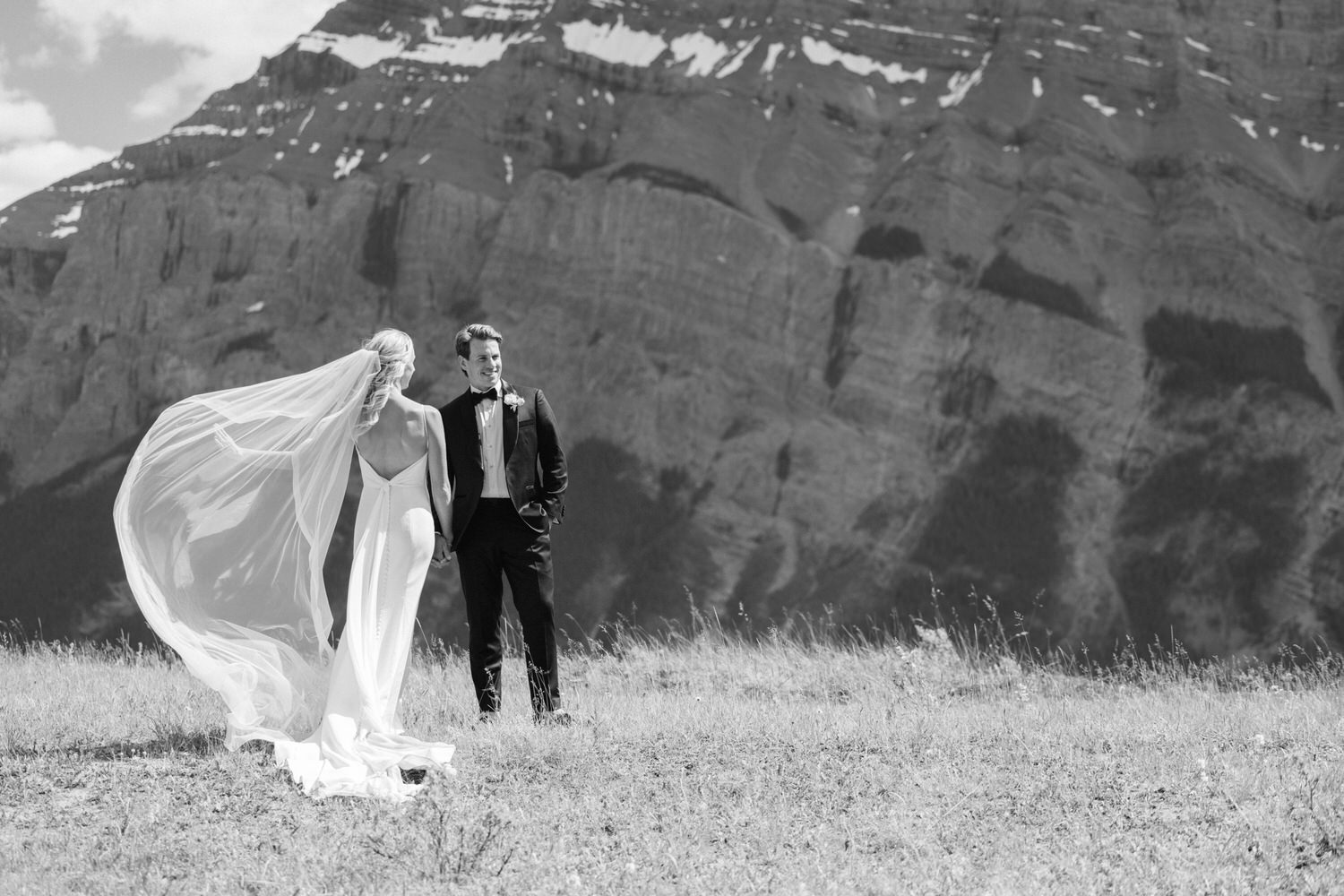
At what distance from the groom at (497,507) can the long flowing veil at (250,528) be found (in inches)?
25.2

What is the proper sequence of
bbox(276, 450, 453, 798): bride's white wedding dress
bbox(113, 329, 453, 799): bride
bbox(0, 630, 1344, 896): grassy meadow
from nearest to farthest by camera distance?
bbox(0, 630, 1344, 896): grassy meadow, bbox(276, 450, 453, 798): bride's white wedding dress, bbox(113, 329, 453, 799): bride

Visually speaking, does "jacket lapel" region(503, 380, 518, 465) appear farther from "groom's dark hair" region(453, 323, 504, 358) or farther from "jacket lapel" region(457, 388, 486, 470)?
"groom's dark hair" region(453, 323, 504, 358)

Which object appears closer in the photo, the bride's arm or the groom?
the bride's arm

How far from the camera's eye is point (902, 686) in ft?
35.9

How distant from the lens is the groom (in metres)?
8.37

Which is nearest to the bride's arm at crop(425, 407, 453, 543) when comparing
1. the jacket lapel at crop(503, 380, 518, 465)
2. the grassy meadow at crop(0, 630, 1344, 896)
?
the jacket lapel at crop(503, 380, 518, 465)

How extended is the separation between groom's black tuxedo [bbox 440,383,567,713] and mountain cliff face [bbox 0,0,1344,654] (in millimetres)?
77436

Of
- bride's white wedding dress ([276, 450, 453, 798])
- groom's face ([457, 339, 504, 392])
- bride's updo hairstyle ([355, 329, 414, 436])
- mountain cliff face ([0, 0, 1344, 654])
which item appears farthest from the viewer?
mountain cliff face ([0, 0, 1344, 654])

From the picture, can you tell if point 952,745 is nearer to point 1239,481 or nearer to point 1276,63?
point 1239,481

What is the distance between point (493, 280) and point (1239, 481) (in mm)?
60200

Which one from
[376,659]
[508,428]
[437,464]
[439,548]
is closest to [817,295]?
[508,428]

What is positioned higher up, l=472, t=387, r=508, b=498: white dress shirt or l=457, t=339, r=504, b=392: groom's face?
l=457, t=339, r=504, b=392: groom's face

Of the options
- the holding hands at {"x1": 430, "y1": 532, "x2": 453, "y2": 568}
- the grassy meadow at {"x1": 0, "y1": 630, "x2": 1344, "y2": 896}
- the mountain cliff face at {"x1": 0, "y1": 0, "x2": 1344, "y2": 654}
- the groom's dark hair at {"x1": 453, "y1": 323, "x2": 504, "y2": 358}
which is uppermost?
the groom's dark hair at {"x1": 453, "y1": 323, "x2": 504, "y2": 358}

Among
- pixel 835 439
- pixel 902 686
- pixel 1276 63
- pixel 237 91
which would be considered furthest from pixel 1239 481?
pixel 237 91
